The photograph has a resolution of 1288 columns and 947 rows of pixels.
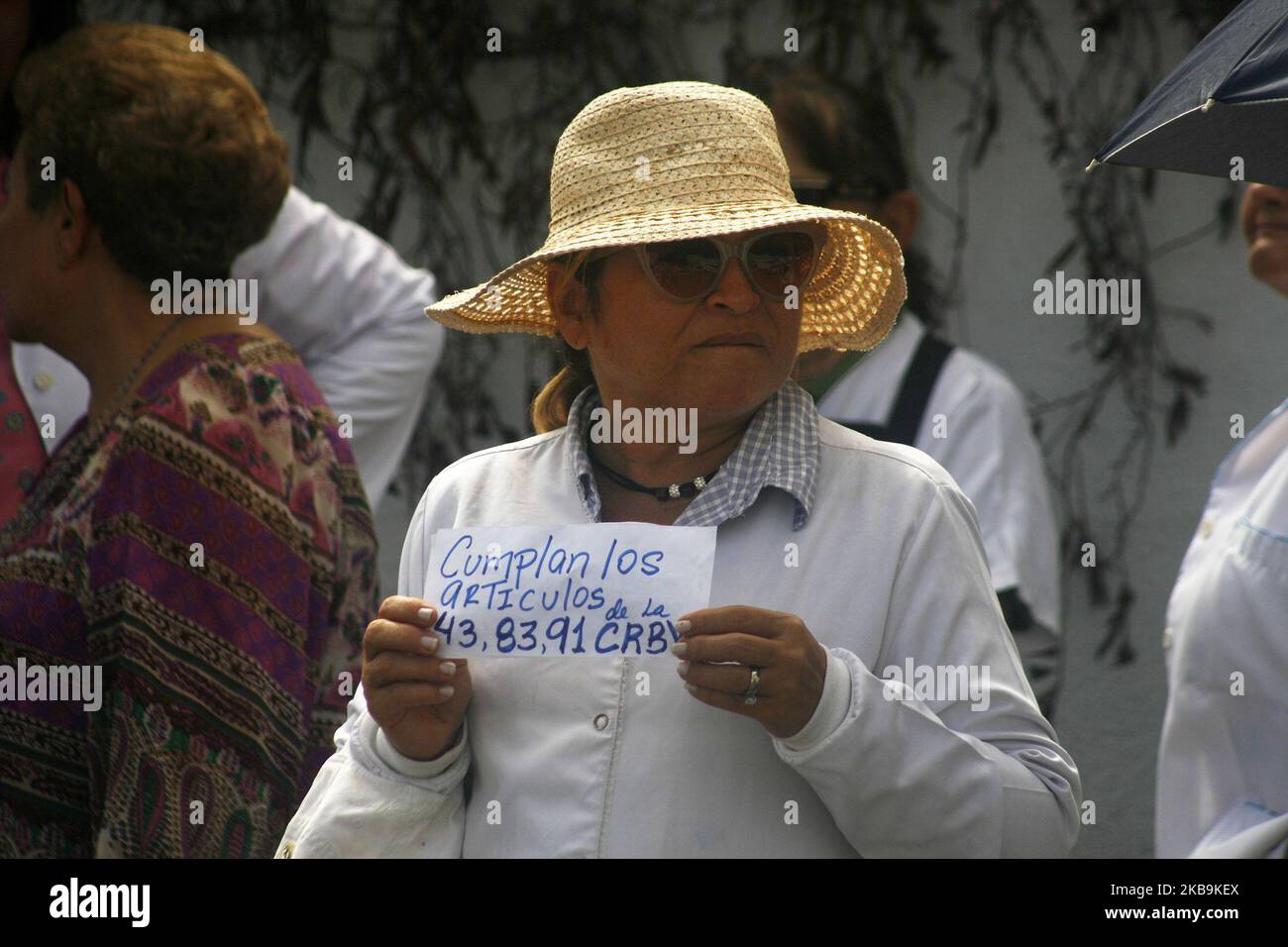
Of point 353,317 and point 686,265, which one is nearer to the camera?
point 686,265

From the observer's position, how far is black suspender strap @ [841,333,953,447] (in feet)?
12.7

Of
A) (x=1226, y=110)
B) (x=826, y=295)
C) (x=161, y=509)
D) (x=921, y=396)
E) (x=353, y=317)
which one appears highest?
(x=1226, y=110)

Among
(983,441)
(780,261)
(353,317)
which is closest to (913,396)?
(983,441)

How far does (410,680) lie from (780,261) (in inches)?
30.1

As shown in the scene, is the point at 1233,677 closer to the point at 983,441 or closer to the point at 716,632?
the point at 983,441

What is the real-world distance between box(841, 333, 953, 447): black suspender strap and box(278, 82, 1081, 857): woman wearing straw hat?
4.62 ft

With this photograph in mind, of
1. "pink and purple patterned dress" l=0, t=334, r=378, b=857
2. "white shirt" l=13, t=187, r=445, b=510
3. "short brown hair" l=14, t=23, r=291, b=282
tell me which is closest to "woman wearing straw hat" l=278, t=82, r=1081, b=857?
"pink and purple patterned dress" l=0, t=334, r=378, b=857

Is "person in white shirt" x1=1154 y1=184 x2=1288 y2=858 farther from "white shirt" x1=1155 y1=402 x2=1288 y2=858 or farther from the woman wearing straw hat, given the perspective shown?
the woman wearing straw hat

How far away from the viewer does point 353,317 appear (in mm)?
4320

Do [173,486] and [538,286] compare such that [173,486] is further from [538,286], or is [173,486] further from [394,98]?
[394,98]

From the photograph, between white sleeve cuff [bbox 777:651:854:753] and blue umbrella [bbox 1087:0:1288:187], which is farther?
blue umbrella [bbox 1087:0:1288:187]

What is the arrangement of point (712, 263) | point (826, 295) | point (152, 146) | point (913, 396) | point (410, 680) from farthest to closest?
point (913, 396)
point (152, 146)
point (826, 295)
point (712, 263)
point (410, 680)

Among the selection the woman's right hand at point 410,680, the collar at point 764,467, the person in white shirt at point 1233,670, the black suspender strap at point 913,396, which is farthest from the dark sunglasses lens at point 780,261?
the black suspender strap at point 913,396
